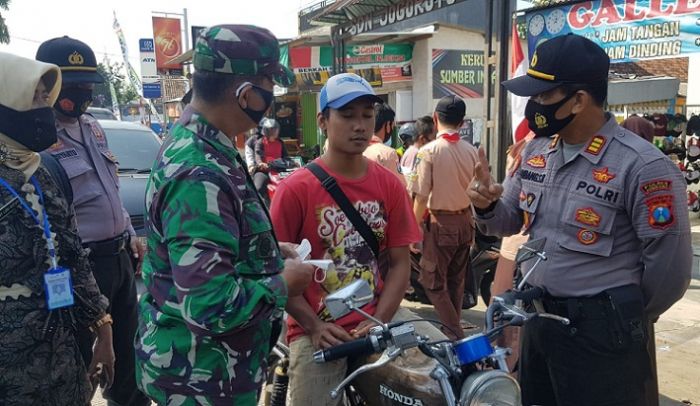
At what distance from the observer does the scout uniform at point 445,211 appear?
14.4 ft

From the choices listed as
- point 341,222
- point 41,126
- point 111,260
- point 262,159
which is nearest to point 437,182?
point 341,222

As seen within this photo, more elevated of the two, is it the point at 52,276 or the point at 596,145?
the point at 596,145

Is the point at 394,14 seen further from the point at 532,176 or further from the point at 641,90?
the point at 641,90

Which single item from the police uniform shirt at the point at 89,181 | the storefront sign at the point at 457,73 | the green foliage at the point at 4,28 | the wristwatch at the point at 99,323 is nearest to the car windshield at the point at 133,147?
the police uniform shirt at the point at 89,181

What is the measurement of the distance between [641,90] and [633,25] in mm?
8359

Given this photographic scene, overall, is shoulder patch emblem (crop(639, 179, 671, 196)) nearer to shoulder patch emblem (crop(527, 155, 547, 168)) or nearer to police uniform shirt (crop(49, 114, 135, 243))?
shoulder patch emblem (crop(527, 155, 547, 168))

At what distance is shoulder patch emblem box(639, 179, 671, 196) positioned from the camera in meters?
1.98

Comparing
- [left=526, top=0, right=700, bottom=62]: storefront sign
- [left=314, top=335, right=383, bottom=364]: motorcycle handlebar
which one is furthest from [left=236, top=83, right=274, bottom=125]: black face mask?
[left=526, top=0, right=700, bottom=62]: storefront sign

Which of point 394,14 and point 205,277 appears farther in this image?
point 394,14

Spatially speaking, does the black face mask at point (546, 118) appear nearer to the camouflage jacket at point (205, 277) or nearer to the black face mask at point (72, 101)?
the camouflage jacket at point (205, 277)

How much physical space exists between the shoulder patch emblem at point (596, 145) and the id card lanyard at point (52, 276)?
1960mm

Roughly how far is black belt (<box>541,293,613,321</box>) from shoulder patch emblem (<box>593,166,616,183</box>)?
1.38 ft

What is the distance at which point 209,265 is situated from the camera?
1.44 m

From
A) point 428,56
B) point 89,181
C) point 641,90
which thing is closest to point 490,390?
point 89,181
